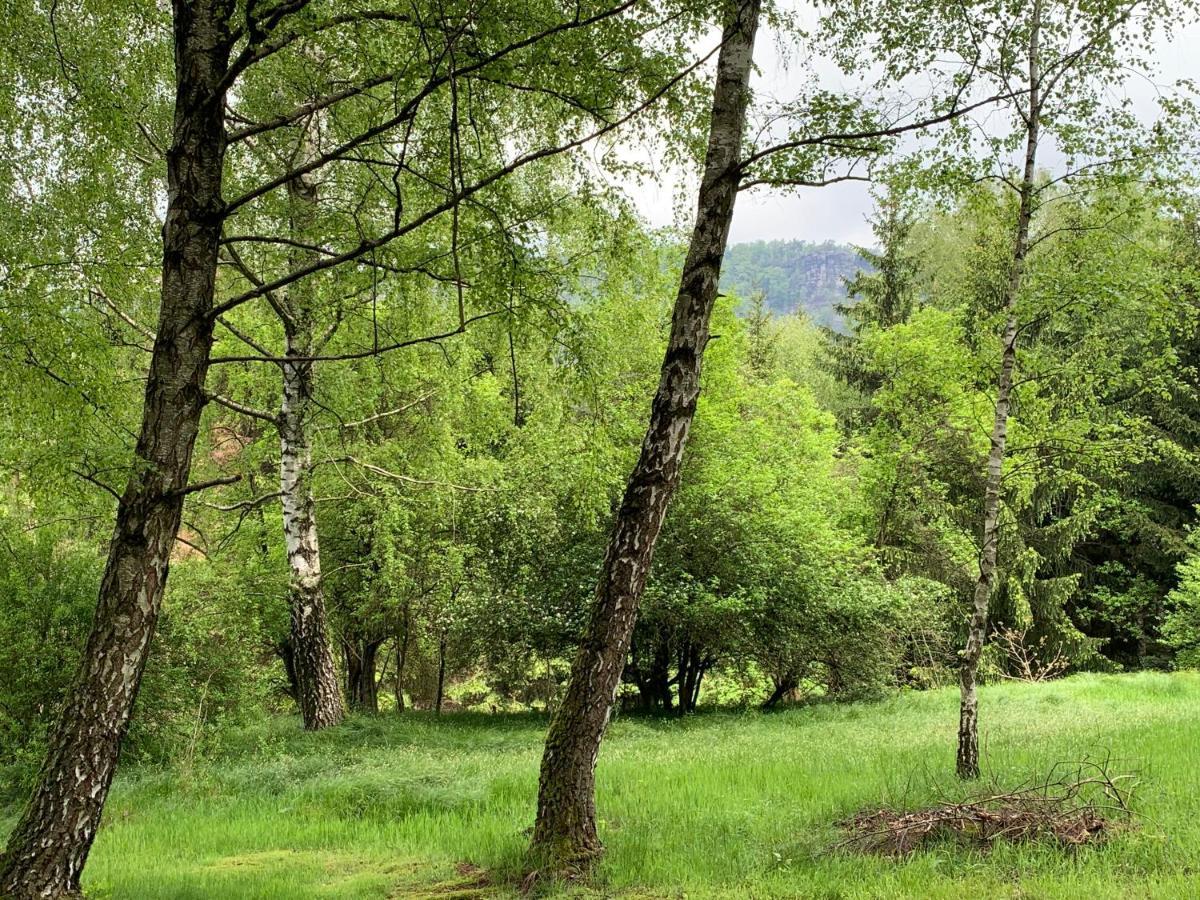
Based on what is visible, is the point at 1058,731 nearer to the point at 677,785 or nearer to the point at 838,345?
the point at 677,785

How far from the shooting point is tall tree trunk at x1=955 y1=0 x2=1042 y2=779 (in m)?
6.68

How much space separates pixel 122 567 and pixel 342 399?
720 centimetres

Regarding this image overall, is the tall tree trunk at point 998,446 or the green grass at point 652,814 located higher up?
the tall tree trunk at point 998,446

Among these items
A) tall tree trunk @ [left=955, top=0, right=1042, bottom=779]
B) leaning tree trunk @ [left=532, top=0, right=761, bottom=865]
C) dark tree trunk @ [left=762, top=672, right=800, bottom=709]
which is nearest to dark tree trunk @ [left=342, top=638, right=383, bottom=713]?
dark tree trunk @ [left=762, top=672, right=800, bottom=709]

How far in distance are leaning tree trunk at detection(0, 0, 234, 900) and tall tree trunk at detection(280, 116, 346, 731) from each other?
5329mm

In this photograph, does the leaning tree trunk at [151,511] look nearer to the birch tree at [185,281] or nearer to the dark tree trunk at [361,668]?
the birch tree at [185,281]

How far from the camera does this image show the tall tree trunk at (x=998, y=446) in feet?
21.9

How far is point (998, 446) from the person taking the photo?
692 centimetres

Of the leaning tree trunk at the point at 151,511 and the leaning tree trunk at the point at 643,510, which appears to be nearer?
the leaning tree trunk at the point at 151,511

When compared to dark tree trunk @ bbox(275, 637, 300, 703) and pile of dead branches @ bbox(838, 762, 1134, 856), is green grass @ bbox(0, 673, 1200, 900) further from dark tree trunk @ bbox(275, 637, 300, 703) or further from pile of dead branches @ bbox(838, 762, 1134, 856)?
dark tree trunk @ bbox(275, 637, 300, 703)

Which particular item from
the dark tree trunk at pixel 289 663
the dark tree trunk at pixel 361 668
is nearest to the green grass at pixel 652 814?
the dark tree trunk at pixel 289 663

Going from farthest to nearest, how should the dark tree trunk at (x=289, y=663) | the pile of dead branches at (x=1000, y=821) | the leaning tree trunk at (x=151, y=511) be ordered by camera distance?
the dark tree trunk at (x=289, y=663)
the pile of dead branches at (x=1000, y=821)
the leaning tree trunk at (x=151, y=511)

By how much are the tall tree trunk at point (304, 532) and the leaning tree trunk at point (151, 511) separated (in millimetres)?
5329

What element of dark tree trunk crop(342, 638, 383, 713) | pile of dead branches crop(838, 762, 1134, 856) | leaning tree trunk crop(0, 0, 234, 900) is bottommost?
dark tree trunk crop(342, 638, 383, 713)
